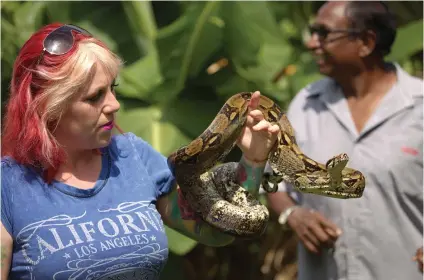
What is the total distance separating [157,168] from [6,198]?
460mm

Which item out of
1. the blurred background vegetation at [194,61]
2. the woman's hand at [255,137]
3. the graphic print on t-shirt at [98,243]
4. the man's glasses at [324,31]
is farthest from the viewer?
the blurred background vegetation at [194,61]

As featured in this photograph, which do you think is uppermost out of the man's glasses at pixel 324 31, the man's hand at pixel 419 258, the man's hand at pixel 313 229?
the man's glasses at pixel 324 31

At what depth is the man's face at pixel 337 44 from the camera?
355 centimetres

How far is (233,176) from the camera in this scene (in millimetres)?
2373

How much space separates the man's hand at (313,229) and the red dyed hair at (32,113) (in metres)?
1.41

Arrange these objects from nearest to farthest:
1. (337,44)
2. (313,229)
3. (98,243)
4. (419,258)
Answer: (98,243), (419,258), (313,229), (337,44)

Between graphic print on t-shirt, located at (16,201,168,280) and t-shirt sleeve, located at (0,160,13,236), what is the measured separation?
44 mm

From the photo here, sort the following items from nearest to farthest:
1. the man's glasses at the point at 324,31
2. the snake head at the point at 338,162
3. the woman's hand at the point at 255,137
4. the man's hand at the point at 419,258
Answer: the snake head at the point at 338,162 → the woman's hand at the point at 255,137 → the man's hand at the point at 419,258 → the man's glasses at the point at 324,31

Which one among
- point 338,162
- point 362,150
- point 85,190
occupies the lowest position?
point 362,150

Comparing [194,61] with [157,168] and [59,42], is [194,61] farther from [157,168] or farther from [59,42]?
[59,42]

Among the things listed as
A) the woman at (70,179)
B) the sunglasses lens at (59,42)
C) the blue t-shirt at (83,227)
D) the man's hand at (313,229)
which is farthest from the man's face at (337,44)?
the sunglasses lens at (59,42)

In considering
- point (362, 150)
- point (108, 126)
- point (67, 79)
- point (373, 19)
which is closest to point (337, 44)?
point (373, 19)

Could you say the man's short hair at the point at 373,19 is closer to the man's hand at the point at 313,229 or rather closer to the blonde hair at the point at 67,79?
the man's hand at the point at 313,229

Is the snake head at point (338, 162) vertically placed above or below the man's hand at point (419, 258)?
above
